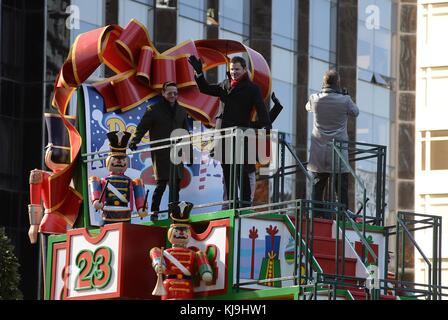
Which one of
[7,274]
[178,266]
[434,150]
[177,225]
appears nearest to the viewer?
[178,266]

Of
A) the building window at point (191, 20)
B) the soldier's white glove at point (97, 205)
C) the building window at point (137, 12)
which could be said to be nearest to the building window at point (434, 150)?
the building window at point (191, 20)

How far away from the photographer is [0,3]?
167ft

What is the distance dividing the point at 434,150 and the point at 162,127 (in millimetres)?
38571

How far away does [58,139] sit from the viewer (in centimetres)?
2733

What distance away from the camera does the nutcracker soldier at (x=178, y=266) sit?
21.5 metres

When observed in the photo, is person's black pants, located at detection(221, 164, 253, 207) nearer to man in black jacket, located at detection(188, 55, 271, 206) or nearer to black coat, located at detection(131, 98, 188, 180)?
man in black jacket, located at detection(188, 55, 271, 206)

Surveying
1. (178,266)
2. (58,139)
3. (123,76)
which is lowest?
(178,266)

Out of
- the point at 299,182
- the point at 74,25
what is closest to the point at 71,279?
the point at 74,25

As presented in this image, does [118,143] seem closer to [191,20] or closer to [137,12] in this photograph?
[137,12]

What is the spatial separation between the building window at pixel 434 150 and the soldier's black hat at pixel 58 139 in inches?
1375

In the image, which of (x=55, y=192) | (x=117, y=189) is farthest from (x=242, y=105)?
(x=55, y=192)

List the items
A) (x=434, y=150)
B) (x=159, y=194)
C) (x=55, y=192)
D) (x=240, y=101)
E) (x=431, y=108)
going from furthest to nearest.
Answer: (x=431, y=108) → (x=434, y=150) → (x=55, y=192) → (x=159, y=194) → (x=240, y=101)

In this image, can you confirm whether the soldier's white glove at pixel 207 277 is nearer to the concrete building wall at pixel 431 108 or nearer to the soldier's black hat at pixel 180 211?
the soldier's black hat at pixel 180 211
